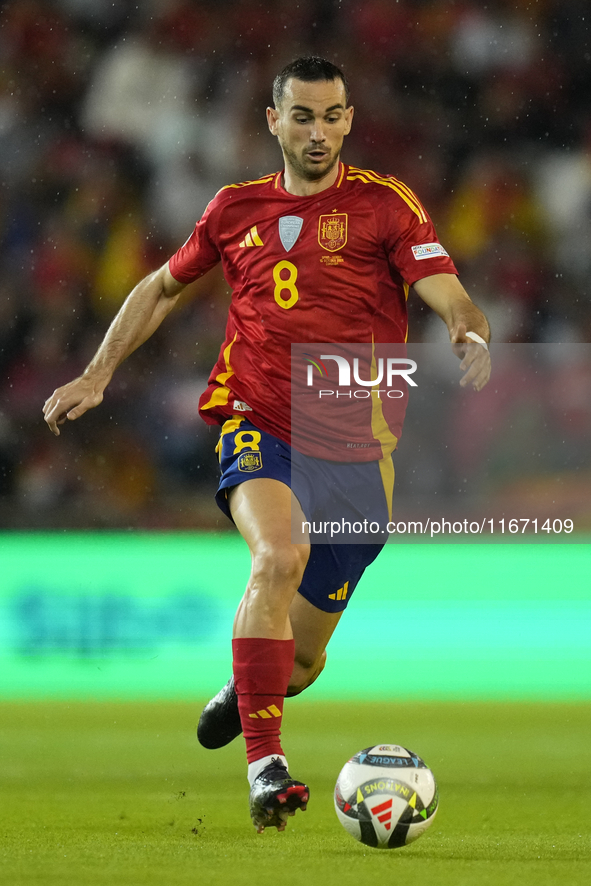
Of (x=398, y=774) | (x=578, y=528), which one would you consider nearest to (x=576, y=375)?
(x=578, y=528)

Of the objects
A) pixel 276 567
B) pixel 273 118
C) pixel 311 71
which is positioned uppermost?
pixel 311 71

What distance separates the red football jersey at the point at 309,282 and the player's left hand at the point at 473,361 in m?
0.55

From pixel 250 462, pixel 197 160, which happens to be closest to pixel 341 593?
pixel 250 462

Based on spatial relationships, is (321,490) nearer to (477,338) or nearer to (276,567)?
(276,567)

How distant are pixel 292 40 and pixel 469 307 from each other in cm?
581

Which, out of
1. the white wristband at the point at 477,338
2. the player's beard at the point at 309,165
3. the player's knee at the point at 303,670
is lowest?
the player's knee at the point at 303,670

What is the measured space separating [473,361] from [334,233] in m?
0.85

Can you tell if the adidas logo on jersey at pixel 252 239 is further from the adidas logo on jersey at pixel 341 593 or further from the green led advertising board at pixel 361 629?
the green led advertising board at pixel 361 629

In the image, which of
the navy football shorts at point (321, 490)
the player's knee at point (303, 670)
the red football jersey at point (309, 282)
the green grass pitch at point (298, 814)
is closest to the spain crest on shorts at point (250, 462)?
the navy football shorts at point (321, 490)

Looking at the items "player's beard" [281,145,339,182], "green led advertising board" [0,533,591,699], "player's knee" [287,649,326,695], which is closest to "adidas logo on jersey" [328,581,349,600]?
"player's knee" [287,649,326,695]

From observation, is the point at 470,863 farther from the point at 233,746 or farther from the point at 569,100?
the point at 569,100

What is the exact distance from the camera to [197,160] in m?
8.32

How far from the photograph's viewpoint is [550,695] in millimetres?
5305

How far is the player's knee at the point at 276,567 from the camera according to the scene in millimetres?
3047
